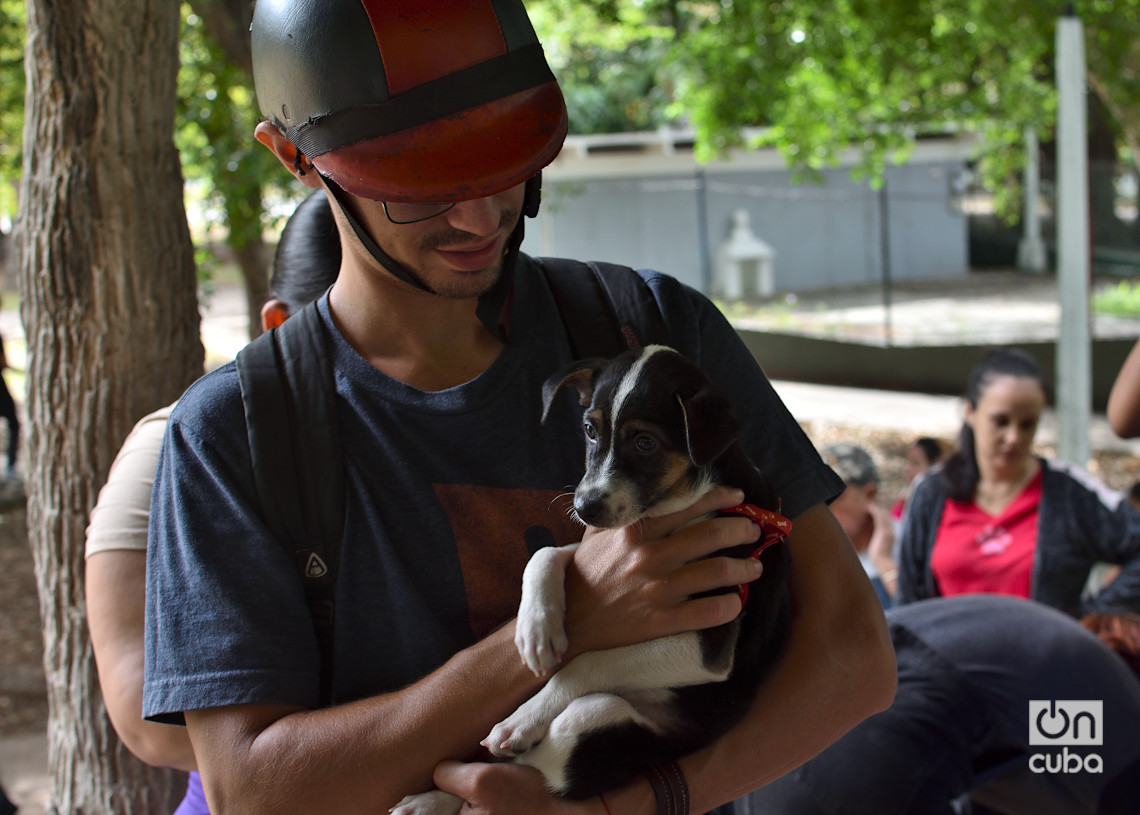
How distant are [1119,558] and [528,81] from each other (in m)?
3.99

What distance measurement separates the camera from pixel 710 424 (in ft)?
6.45

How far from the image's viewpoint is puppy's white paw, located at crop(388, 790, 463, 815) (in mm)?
1813

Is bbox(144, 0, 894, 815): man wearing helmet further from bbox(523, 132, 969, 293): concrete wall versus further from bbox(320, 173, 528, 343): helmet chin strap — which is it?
bbox(523, 132, 969, 293): concrete wall

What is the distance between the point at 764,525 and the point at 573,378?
1.52 feet

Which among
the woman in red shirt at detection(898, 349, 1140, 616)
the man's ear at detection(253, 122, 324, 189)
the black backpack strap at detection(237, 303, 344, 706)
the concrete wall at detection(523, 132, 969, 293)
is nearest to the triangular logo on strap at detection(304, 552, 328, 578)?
the black backpack strap at detection(237, 303, 344, 706)

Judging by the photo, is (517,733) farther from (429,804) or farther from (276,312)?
(276,312)

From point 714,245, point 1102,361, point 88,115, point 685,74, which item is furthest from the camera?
point 714,245

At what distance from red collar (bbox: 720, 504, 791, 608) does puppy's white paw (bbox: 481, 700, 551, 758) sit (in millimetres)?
457

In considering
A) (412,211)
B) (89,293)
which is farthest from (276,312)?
(412,211)

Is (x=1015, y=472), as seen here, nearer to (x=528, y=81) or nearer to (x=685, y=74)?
(x=528, y=81)

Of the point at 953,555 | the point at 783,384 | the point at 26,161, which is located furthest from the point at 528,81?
the point at 783,384

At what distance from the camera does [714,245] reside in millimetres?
18312

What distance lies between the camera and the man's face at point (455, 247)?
189 cm

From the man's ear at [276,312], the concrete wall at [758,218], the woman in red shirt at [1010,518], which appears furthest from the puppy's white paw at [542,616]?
the concrete wall at [758,218]
